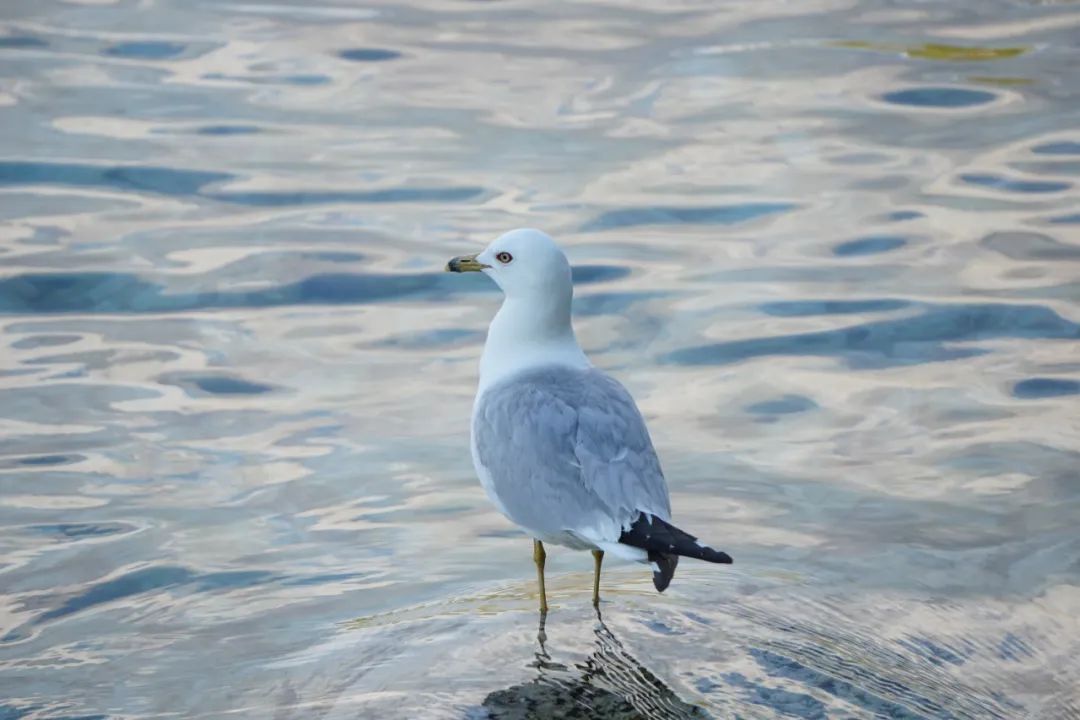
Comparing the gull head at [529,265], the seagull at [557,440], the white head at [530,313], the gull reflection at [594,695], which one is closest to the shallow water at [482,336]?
the gull reflection at [594,695]

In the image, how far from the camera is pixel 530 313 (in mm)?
5523

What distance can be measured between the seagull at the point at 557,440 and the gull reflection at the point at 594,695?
36 cm

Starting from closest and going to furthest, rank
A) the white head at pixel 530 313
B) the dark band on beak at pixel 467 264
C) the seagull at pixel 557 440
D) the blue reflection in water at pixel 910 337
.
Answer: the seagull at pixel 557 440 → the white head at pixel 530 313 → the dark band on beak at pixel 467 264 → the blue reflection in water at pixel 910 337

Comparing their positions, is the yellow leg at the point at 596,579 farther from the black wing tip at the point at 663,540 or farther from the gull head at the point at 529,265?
the gull head at the point at 529,265

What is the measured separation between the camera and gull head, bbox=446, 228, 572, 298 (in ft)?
18.2

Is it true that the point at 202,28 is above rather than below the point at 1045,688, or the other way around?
above

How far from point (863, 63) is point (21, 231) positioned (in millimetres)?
6566

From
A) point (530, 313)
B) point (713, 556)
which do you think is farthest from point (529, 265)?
point (713, 556)

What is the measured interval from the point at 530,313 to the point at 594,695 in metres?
1.34

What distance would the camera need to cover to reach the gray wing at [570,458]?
493cm

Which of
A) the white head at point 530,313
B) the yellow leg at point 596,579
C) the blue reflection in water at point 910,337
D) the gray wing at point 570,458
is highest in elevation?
the white head at point 530,313

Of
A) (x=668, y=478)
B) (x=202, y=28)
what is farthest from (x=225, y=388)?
(x=202, y=28)

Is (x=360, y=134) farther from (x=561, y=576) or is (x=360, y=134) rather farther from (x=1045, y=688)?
(x=1045, y=688)

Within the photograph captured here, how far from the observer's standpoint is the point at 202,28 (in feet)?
45.4
